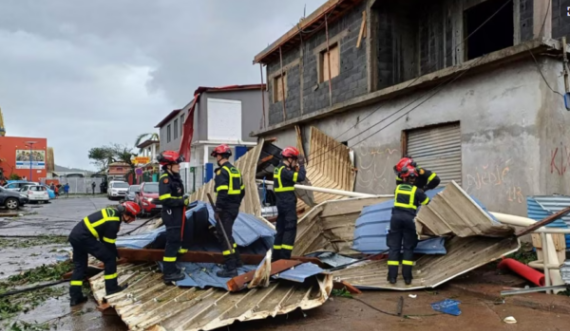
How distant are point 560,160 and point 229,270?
572 centimetres

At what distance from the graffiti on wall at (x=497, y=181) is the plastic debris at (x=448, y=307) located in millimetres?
3228

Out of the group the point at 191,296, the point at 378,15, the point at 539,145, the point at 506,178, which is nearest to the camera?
the point at 191,296

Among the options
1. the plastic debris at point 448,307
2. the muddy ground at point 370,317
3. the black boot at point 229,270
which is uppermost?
the black boot at point 229,270

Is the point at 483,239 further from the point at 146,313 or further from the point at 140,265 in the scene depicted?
the point at 140,265

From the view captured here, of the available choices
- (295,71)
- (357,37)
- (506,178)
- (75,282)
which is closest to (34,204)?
(295,71)

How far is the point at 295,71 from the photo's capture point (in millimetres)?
15430

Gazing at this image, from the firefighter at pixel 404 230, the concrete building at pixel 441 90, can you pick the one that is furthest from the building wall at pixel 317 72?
the firefighter at pixel 404 230

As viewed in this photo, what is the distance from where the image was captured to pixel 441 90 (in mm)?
9016

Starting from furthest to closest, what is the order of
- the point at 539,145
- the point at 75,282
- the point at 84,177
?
the point at 84,177, the point at 539,145, the point at 75,282

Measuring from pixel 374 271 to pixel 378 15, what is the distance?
780 centimetres

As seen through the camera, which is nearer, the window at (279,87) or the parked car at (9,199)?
the window at (279,87)

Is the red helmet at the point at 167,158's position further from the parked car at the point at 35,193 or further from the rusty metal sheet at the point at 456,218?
the parked car at the point at 35,193

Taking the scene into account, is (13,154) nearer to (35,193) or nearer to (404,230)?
(35,193)

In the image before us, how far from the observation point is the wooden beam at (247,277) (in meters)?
4.73
